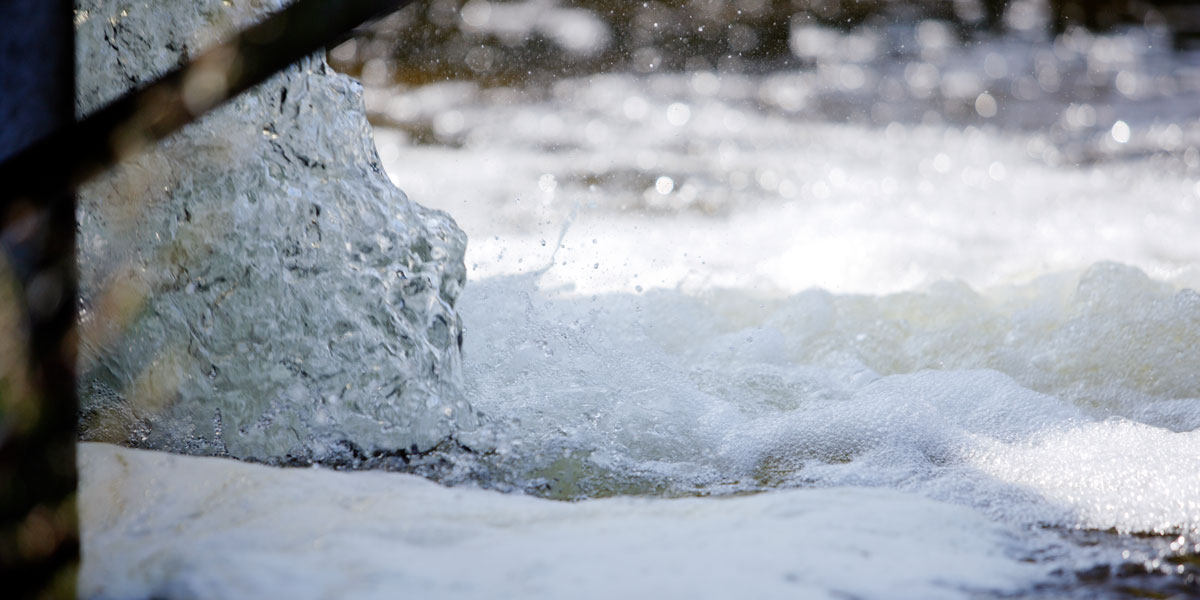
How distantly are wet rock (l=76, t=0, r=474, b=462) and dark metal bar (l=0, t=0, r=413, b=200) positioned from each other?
907 millimetres

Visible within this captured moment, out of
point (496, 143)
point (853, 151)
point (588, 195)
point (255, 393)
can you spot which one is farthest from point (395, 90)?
point (255, 393)

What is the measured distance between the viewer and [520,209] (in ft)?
13.6

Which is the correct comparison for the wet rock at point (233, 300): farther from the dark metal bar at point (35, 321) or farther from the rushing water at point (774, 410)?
the dark metal bar at point (35, 321)

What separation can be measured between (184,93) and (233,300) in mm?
966

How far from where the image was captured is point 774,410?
6.39 ft

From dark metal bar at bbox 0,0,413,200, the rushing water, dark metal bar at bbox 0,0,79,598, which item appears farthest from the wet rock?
dark metal bar at bbox 0,0,413,200

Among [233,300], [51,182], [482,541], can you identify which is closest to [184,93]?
[51,182]

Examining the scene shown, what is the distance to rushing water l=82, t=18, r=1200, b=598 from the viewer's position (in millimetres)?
1131

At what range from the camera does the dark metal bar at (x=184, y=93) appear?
0.78 metres

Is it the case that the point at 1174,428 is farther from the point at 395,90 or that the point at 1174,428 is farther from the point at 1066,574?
the point at 395,90

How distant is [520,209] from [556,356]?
2.15 meters

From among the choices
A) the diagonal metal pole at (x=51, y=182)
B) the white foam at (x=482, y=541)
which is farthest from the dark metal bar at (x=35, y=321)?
the white foam at (x=482, y=541)

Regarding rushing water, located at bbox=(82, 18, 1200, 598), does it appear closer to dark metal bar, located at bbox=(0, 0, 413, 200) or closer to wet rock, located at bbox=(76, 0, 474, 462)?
wet rock, located at bbox=(76, 0, 474, 462)

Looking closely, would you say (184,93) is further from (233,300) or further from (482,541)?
(233,300)
